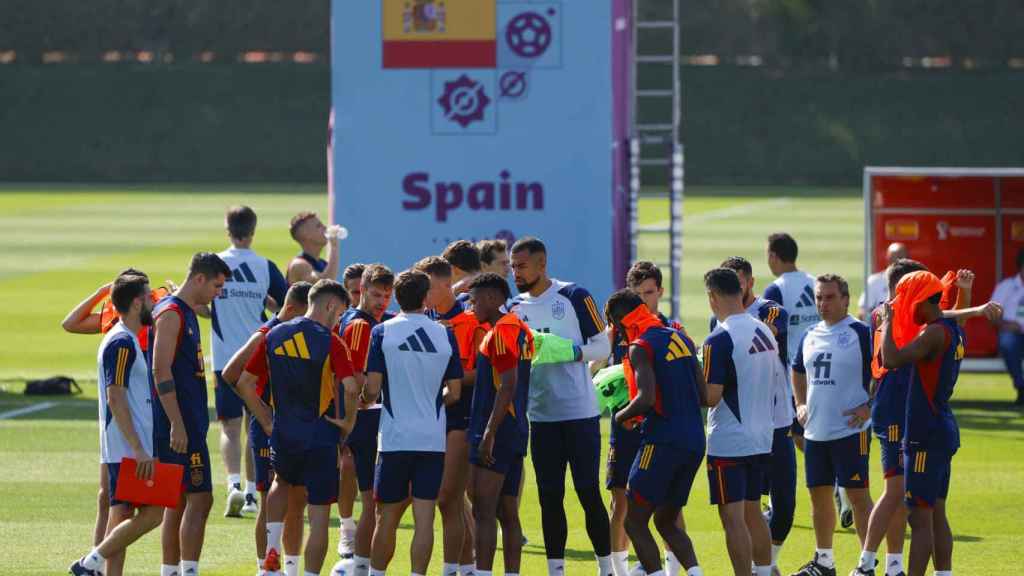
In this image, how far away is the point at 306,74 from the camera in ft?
224

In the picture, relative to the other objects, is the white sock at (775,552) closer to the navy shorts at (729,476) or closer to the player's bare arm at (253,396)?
the navy shorts at (729,476)

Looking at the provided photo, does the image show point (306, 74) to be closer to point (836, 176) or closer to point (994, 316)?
point (836, 176)

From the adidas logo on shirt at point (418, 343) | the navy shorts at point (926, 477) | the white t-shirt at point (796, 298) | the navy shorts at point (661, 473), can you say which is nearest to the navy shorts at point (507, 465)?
the adidas logo on shirt at point (418, 343)

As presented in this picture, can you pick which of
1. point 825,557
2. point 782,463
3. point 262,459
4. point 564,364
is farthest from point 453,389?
point 825,557

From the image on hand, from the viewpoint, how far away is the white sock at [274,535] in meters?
9.44

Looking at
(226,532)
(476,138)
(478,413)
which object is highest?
(476,138)

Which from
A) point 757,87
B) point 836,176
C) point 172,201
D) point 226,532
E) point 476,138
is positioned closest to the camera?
point 226,532

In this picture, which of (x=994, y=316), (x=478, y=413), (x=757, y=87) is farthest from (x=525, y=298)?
(x=757, y=87)

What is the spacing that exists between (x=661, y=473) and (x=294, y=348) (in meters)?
2.13

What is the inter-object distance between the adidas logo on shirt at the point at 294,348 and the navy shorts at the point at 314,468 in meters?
0.53

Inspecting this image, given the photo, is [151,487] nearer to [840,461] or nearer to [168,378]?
[168,378]

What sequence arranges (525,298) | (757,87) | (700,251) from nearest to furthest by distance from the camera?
(525,298) → (700,251) → (757,87)

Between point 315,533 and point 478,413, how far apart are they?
3.72 feet

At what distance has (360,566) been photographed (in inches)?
392
